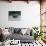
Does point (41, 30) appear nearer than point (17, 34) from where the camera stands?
No

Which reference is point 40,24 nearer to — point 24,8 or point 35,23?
point 35,23

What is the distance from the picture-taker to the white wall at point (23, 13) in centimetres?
588

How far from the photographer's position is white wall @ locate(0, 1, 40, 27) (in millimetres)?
5875

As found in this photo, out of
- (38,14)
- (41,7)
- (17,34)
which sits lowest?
(17,34)

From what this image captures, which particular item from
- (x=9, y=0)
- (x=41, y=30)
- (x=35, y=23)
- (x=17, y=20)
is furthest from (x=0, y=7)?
(x=41, y=30)

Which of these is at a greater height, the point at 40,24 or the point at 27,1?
the point at 27,1

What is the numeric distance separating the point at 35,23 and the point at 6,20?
150 cm

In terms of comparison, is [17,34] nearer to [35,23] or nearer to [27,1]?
[35,23]

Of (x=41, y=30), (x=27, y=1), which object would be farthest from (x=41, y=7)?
(x=41, y=30)

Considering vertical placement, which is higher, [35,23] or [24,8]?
[24,8]

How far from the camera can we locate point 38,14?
593cm

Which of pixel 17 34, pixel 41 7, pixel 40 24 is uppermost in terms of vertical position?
pixel 41 7

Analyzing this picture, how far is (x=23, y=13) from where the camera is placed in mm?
5910

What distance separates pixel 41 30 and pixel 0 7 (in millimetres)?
2417
